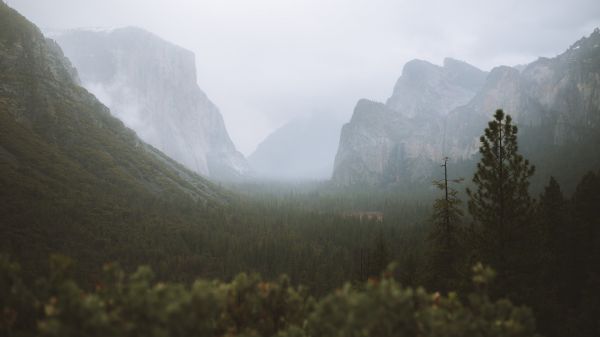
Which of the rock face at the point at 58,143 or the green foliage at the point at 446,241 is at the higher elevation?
the rock face at the point at 58,143

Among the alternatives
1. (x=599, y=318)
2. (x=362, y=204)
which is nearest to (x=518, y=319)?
(x=599, y=318)

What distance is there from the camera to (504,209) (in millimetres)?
22359

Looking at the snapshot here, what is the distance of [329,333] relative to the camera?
1087cm

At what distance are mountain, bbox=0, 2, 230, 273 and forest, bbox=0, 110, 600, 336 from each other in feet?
2.76

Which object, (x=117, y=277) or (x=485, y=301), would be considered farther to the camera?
(x=485, y=301)

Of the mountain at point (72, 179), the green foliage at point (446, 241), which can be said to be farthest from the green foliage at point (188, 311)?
the mountain at point (72, 179)

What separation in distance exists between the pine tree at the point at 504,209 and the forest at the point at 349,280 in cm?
6

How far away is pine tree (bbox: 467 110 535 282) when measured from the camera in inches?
850

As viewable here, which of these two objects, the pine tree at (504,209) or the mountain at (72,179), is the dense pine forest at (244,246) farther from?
the mountain at (72,179)

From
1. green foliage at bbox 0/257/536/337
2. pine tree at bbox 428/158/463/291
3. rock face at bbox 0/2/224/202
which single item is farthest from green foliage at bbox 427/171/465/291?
rock face at bbox 0/2/224/202

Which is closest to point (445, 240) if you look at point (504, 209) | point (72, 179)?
point (504, 209)

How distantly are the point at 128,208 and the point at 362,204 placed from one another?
388 ft

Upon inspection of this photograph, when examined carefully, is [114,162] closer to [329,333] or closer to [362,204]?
[362,204]

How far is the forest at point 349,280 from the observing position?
9555 mm
